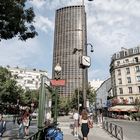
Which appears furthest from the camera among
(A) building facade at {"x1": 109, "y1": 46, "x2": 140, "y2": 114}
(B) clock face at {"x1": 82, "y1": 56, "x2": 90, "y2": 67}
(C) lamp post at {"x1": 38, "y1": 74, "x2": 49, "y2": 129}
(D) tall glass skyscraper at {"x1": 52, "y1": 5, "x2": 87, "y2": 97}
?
(D) tall glass skyscraper at {"x1": 52, "y1": 5, "x2": 87, "y2": 97}

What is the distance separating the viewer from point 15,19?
34.9ft

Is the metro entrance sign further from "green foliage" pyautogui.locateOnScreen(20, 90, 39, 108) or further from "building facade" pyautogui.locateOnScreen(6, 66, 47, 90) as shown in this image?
"building facade" pyautogui.locateOnScreen(6, 66, 47, 90)

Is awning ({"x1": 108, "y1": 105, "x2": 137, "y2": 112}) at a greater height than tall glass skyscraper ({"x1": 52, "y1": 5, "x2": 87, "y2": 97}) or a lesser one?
lesser

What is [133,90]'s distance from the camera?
2569 inches

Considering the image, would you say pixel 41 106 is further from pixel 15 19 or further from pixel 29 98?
pixel 29 98

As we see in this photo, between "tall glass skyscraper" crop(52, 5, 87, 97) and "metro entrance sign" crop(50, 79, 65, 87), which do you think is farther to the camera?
"tall glass skyscraper" crop(52, 5, 87, 97)

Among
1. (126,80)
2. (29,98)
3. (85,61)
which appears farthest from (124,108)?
(85,61)

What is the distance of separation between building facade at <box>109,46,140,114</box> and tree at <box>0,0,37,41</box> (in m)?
52.6

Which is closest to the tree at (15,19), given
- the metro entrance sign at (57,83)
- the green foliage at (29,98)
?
the metro entrance sign at (57,83)

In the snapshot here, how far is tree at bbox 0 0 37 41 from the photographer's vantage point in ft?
32.6

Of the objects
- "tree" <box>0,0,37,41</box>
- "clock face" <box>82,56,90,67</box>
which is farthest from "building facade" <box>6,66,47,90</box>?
"tree" <box>0,0,37,41</box>

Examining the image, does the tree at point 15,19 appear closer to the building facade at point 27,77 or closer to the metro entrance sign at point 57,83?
the metro entrance sign at point 57,83

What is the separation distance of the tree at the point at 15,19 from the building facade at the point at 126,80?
173ft

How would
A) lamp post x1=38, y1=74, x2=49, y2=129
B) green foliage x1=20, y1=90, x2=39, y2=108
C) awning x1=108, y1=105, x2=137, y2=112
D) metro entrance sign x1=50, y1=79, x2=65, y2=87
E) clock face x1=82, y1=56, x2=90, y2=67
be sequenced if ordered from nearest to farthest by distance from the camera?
lamp post x1=38, y1=74, x2=49, y2=129
metro entrance sign x1=50, y1=79, x2=65, y2=87
clock face x1=82, y1=56, x2=90, y2=67
awning x1=108, y1=105, x2=137, y2=112
green foliage x1=20, y1=90, x2=39, y2=108
